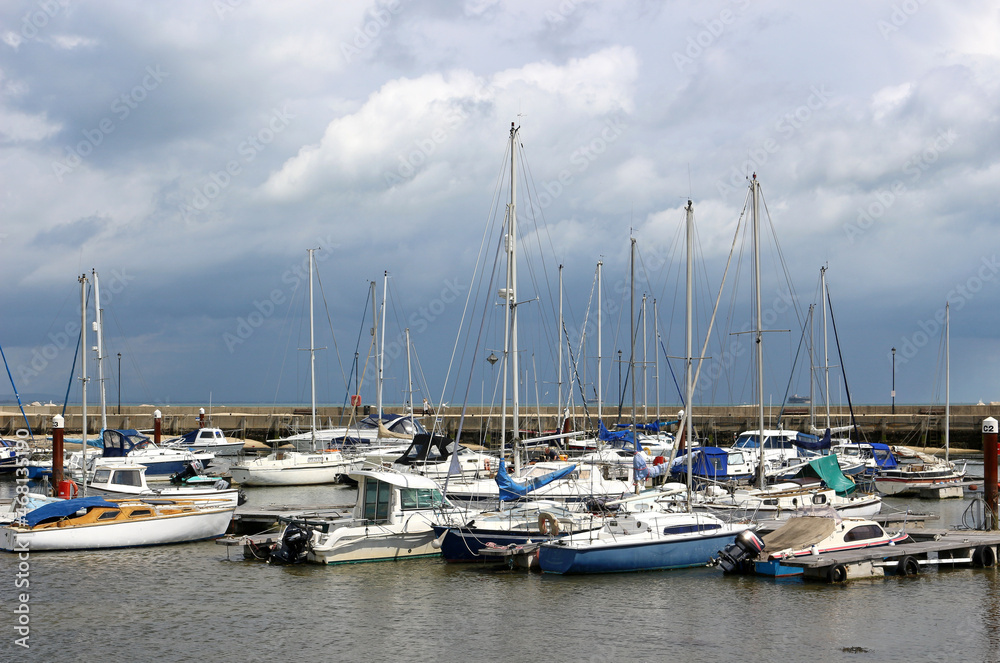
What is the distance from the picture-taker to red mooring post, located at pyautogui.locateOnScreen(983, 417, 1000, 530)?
28250 millimetres

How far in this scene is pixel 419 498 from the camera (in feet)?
83.6

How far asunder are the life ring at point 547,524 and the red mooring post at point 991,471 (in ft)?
44.9

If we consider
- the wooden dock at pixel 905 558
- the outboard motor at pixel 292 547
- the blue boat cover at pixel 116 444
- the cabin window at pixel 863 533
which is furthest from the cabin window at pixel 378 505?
the blue boat cover at pixel 116 444

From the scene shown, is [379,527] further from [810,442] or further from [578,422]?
[578,422]

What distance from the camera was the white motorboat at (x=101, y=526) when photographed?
82.8ft

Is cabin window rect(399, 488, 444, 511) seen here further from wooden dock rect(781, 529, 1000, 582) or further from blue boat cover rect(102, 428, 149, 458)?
blue boat cover rect(102, 428, 149, 458)

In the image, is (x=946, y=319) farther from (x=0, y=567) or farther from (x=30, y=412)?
(x=30, y=412)

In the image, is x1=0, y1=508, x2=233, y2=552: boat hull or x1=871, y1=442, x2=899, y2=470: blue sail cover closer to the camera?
x1=0, y1=508, x2=233, y2=552: boat hull

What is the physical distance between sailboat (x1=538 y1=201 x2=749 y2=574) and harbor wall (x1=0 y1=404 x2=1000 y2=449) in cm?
3885

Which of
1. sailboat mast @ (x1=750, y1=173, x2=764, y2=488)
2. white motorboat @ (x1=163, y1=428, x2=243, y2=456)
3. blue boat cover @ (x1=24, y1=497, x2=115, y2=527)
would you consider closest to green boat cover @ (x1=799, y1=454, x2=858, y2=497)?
sailboat mast @ (x1=750, y1=173, x2=764, y2=488)

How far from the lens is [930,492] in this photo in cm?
4109

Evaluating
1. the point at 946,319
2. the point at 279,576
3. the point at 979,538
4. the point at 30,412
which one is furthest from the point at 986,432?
the point at 30,412

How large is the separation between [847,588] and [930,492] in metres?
22.9

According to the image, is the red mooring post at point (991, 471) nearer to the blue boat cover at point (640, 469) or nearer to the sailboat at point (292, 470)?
the blue boat cover at point (640, 469)
